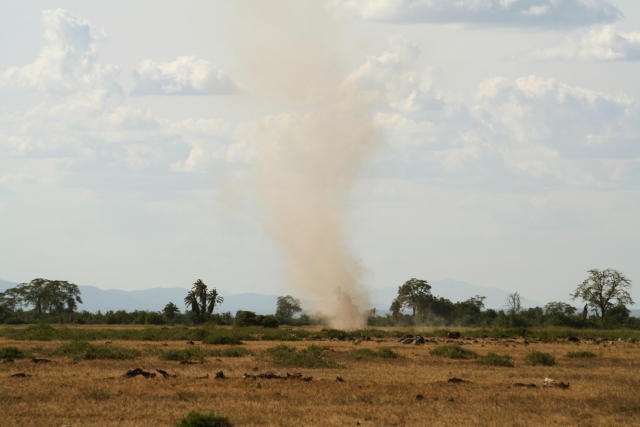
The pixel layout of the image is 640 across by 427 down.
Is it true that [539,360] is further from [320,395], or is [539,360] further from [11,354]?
[11,354]

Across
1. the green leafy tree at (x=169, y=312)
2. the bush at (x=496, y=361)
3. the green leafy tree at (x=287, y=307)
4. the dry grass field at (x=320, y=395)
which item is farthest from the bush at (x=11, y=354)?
the green leafy tree at (x=287, y=307)

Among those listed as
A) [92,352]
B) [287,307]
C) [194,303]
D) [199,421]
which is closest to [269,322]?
[194,303]

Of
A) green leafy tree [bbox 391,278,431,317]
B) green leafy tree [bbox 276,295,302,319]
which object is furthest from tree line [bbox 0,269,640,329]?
green leafy tree [bbox 276,295,302,319]

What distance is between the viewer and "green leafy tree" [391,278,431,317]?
108 m

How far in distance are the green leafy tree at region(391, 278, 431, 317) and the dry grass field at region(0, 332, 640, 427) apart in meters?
74.7

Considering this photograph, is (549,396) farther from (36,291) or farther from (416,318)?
(36,291)

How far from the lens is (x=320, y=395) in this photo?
23000mm

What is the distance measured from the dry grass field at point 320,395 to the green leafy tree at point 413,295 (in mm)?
74694

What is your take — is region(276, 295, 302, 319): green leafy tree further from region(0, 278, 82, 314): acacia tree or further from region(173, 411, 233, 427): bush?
region(173, 411, 233, 427): bush

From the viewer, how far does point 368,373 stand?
30.1 meters

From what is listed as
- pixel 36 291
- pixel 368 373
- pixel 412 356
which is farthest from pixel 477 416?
pixel 36 291

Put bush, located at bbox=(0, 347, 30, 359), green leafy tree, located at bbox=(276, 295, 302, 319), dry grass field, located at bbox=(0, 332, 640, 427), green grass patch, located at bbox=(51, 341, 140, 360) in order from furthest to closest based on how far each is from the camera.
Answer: green leafy tree, located at bbox=(276, 295, 302, 319) → green grass patch, located at bbox=(51, 341, 140, 360) → bush, located at bbox=(0, 347, 30, 359) → dry grass field, located at bbox=(0, 332, 640, 427)

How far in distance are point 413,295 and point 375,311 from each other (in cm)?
921

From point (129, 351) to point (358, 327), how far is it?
42927 mm
